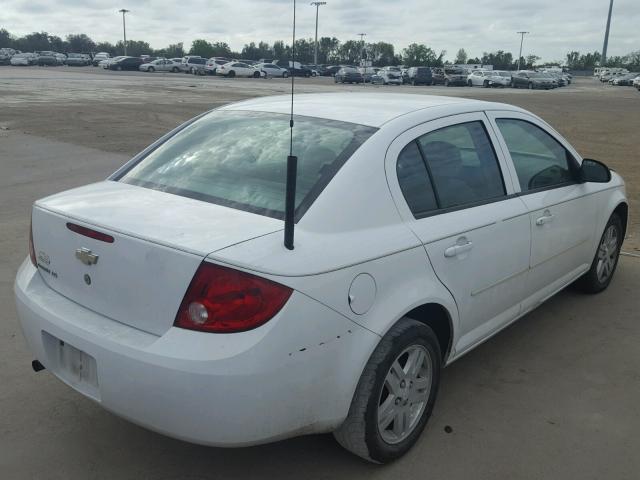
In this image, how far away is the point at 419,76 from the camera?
5628cm

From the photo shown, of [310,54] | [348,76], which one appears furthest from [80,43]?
[348,76]

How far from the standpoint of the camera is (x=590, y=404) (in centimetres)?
346

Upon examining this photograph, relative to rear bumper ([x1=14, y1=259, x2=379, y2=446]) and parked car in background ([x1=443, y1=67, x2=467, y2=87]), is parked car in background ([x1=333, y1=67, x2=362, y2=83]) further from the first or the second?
rear bumper ([x1=14, y1=259, x2=379, y2=446])

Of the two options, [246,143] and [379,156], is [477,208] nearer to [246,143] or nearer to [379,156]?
[379,156]

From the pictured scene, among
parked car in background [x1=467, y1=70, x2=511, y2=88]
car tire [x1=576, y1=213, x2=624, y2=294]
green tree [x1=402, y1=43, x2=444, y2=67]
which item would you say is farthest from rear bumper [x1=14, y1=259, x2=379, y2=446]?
green tree [x1=402, y1=43, x2=444, y2=67]

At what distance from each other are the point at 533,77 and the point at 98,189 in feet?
182

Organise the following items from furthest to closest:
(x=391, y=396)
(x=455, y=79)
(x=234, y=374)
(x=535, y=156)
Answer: (x=455, y=79)
(x=535, y=156)
(x=391, y=396)
(x=234, y=374)

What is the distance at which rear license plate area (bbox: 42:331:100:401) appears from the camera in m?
2.54

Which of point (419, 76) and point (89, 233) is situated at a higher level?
point (419, 76)

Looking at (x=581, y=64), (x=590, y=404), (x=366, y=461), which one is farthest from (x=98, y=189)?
(x=581, y=64)

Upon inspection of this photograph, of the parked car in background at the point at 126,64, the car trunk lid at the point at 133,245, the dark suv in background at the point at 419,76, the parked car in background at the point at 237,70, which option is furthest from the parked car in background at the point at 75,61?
the car trunk lid at the point at 133,245

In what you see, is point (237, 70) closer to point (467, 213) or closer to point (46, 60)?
point (46, 60)

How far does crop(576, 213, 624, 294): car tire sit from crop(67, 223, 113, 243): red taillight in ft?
12.3

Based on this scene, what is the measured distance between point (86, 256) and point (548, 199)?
274 cm
